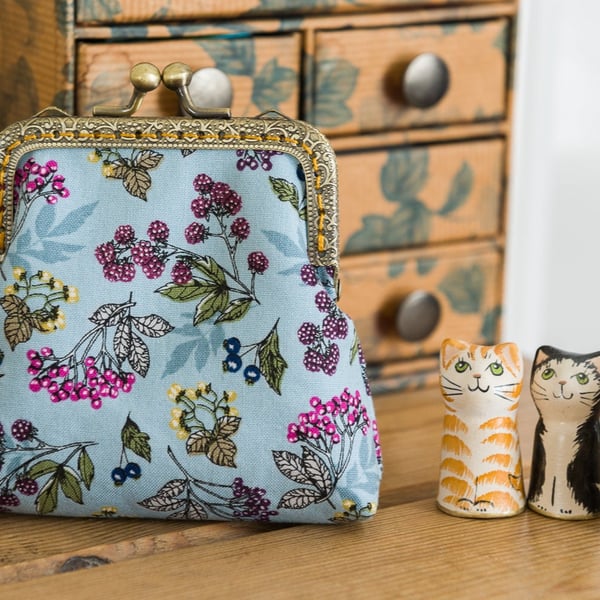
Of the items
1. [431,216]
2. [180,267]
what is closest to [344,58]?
[431,216]

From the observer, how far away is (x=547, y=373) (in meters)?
0.77

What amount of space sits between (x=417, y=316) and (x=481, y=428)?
313mm

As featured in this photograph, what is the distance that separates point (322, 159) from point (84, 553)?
1.04ft

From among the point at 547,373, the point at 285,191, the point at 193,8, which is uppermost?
the point at 193,8

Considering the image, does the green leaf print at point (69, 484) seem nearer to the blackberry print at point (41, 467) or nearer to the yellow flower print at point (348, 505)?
the blackberry print at point (41, 467)

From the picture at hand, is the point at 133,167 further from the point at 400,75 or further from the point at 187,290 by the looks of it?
the point at 400,75

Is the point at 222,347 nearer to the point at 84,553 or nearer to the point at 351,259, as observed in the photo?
the point at 84,553

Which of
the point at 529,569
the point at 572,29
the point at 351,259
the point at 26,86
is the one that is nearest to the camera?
the point at 529,569

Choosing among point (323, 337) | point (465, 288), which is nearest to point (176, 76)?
point (323, 337)

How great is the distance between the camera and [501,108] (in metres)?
1.09

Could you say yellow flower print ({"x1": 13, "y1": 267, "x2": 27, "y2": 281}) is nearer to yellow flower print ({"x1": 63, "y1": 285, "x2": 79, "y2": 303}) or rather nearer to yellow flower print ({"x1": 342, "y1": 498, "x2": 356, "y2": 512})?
yellow flower print ({"x1": 63, "y1": 285, "x2": 79, "y2": 303})

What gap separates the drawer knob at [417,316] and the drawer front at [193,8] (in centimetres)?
28

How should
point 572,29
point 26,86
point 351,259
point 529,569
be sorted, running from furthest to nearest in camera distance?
1. point 572,29
2. point 351,259
3. point 26,86
4. point 529,569

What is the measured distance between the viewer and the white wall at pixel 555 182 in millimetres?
1173
